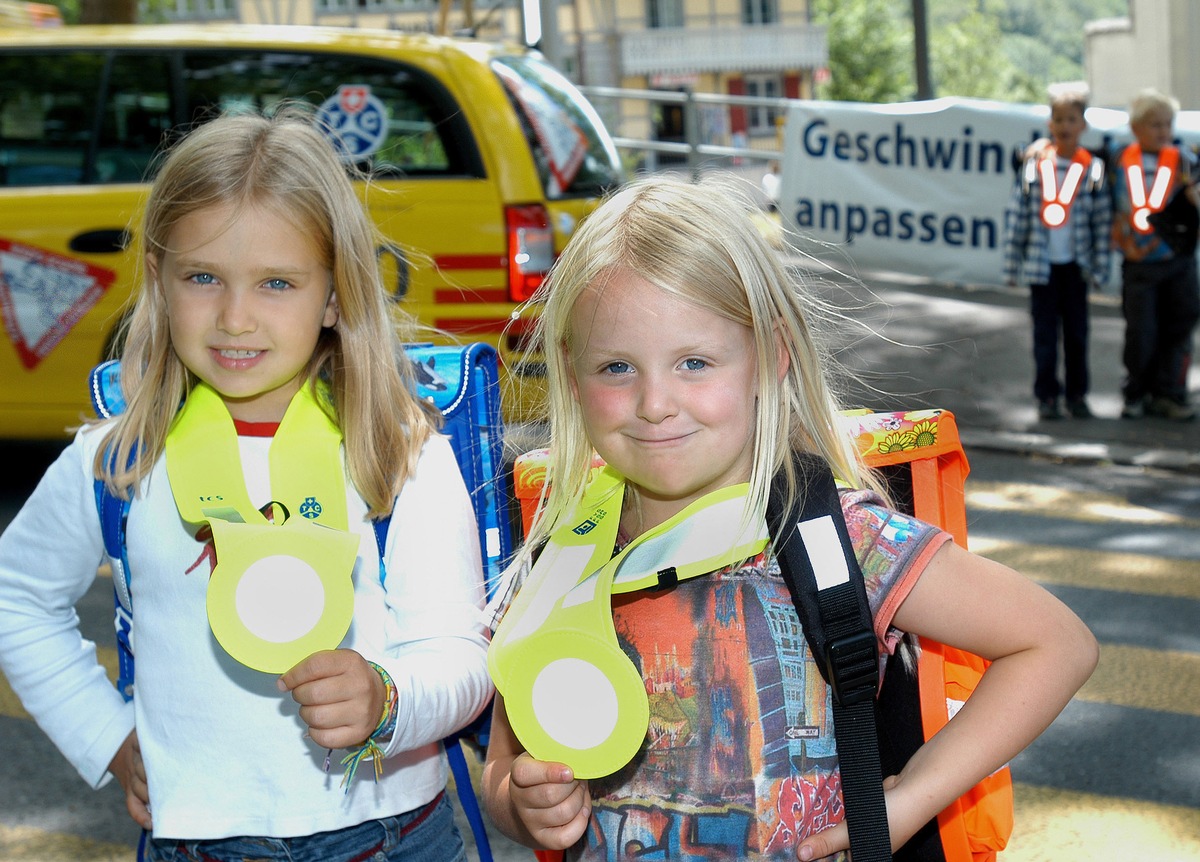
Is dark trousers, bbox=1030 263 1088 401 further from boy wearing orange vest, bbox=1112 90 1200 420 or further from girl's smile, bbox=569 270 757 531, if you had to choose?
girl's smile, bbox=569 270 757 531

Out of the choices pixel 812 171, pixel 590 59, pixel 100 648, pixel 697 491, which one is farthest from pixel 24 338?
pixel 590 59

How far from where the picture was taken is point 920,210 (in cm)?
1112

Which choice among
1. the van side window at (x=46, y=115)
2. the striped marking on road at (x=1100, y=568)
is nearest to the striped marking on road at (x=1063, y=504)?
the striped marking on road at (x=1100, y=568)

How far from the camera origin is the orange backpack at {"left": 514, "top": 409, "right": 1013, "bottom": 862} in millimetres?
1862

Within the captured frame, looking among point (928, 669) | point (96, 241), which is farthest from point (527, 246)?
point (928, 669)

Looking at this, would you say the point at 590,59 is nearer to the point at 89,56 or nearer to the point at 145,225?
the point at 89,56

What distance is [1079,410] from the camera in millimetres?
7965

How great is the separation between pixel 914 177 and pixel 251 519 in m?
9.90

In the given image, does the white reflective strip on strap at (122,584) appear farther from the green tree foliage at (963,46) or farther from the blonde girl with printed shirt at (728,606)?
the green tree foliage at (963,46)

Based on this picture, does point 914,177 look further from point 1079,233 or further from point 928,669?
point 928,669

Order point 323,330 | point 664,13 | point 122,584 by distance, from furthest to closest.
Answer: point 664,13
point 323,330
point 122,584

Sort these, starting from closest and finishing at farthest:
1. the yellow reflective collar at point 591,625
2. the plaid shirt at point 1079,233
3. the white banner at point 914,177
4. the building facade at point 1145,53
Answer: the yellow reflective collar at point 591,625, the plaid shirt at point 1079,233, the white banner at point 914,177, the building facade at point 1145,53

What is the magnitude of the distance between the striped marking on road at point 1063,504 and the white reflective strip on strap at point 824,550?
482 cm

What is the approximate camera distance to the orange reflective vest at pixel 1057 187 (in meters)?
7.83
